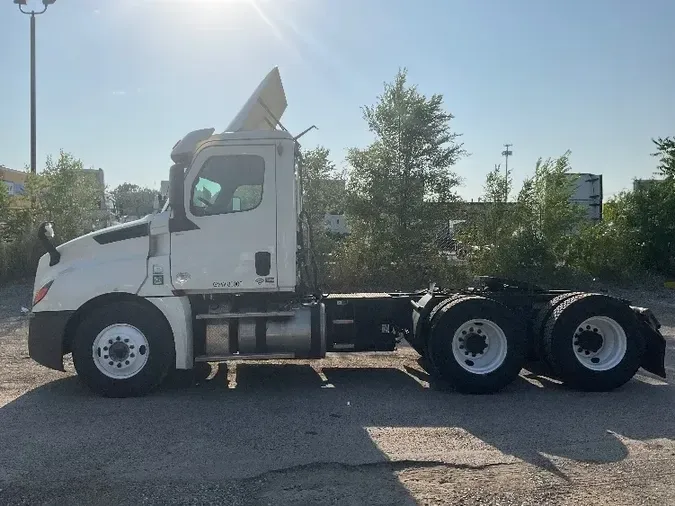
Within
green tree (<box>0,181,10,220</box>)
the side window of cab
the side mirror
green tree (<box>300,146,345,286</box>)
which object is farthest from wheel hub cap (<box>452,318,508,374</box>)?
green tree (<box>0,181,10,220</box>)

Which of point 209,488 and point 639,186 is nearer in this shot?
point 209,488

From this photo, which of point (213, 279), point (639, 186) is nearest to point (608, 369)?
point (213, 279)

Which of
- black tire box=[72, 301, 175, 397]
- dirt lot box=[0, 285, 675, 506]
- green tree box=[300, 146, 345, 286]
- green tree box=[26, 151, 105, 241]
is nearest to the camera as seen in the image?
dirt lot box=[0, 285, 675, 506]

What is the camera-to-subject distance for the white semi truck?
7.35 metres

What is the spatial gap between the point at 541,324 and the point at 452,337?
1.18 meters

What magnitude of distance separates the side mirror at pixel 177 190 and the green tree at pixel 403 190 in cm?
966

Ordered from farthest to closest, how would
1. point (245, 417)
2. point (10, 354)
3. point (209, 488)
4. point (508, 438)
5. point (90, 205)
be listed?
point (90, 205) < point (10, 354) < point (245, 417) < point (508, 438) < point (209, 488)

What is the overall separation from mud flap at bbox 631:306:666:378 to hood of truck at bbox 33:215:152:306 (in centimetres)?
599

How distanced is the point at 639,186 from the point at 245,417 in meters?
18.3

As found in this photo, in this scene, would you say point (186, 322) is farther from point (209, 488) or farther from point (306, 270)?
point (209, 488)

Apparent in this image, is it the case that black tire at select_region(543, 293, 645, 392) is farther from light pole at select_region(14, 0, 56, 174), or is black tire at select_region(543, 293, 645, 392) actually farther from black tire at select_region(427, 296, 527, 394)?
light pole at select_region(14, 0, 56, 174)

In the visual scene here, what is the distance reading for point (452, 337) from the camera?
7500mm

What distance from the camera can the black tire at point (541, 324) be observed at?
7781 mm

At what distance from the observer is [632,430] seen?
6121mm
